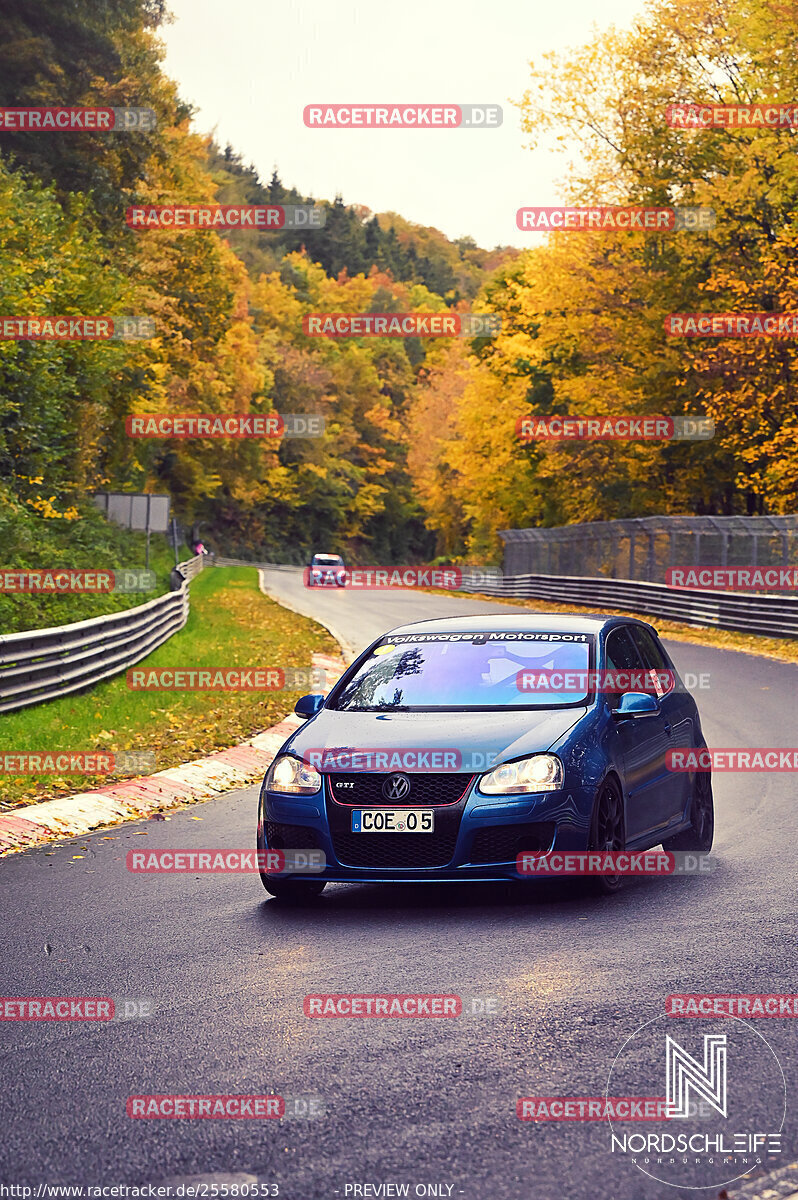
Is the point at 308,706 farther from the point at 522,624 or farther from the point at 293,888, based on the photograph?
the point at 522,624

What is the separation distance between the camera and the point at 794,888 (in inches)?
323

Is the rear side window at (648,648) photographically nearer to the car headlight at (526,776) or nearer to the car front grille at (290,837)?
the car headlight at (526,776)

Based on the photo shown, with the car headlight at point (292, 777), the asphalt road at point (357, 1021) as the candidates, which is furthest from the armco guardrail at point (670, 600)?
the car headlight at point (292, 777)

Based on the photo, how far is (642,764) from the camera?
28.6ft

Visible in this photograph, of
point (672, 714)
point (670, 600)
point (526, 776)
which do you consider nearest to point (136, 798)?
point (672, 714)

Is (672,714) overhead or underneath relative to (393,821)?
overhead

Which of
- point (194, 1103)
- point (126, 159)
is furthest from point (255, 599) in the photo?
point (194, 1103)

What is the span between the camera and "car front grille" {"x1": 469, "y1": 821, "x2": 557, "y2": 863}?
7.61 meters

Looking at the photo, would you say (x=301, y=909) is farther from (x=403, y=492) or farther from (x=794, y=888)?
(x=403, y=492)

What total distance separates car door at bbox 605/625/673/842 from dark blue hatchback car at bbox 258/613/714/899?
13 millimetres

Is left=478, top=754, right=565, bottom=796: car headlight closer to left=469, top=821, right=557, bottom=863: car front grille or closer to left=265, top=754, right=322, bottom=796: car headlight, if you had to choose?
left=469, top=821, right=557, bottom=863: car front grille

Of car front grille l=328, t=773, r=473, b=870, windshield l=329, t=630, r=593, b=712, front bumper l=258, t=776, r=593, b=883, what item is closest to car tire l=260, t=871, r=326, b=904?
front bumper l=258, t=776, r=593, b=883

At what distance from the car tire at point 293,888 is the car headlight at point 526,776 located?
1140 mm

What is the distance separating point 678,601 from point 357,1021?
31047 millimetres
